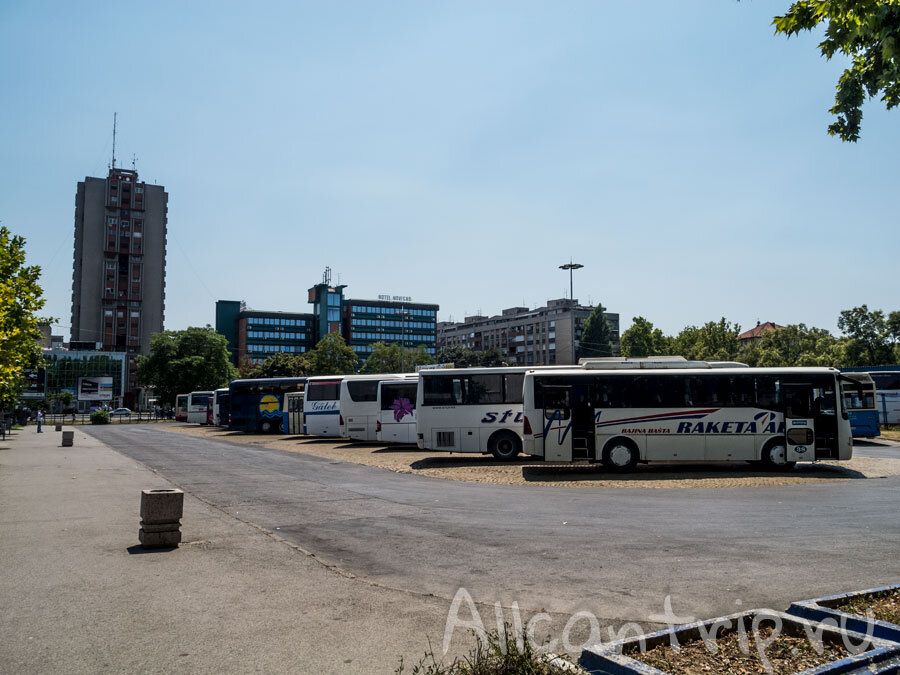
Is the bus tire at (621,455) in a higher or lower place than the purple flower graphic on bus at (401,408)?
lower

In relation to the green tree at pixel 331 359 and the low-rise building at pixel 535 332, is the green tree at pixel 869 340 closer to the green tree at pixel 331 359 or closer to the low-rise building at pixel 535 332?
the low-rise building at pixel 535 332

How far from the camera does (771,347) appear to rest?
248 feet

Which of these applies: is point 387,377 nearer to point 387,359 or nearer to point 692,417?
point 692,417

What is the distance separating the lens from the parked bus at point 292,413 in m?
40.4

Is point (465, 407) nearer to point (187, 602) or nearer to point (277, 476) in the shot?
point (277, 476)

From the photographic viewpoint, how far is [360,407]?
1259 inches

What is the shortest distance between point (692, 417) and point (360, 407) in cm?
1759

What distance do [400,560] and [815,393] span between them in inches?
609

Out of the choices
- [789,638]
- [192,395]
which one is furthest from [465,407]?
[192,395]

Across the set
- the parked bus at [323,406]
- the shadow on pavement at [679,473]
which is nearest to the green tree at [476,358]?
the parked bus at [323,406]

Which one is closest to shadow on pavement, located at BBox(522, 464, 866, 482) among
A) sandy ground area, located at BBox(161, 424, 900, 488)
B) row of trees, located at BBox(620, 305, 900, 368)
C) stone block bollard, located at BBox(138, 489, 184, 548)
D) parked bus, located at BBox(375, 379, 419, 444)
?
sandy ground area, located at BBox(161, 424, 900, 488)

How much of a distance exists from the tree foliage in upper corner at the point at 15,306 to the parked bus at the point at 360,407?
45.9 ft

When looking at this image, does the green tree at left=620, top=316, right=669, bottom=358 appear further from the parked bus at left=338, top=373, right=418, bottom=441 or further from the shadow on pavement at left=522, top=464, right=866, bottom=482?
the shadow on pavement at left=522, top=464, right=866, bottom=482

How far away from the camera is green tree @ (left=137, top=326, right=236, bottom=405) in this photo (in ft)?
268
